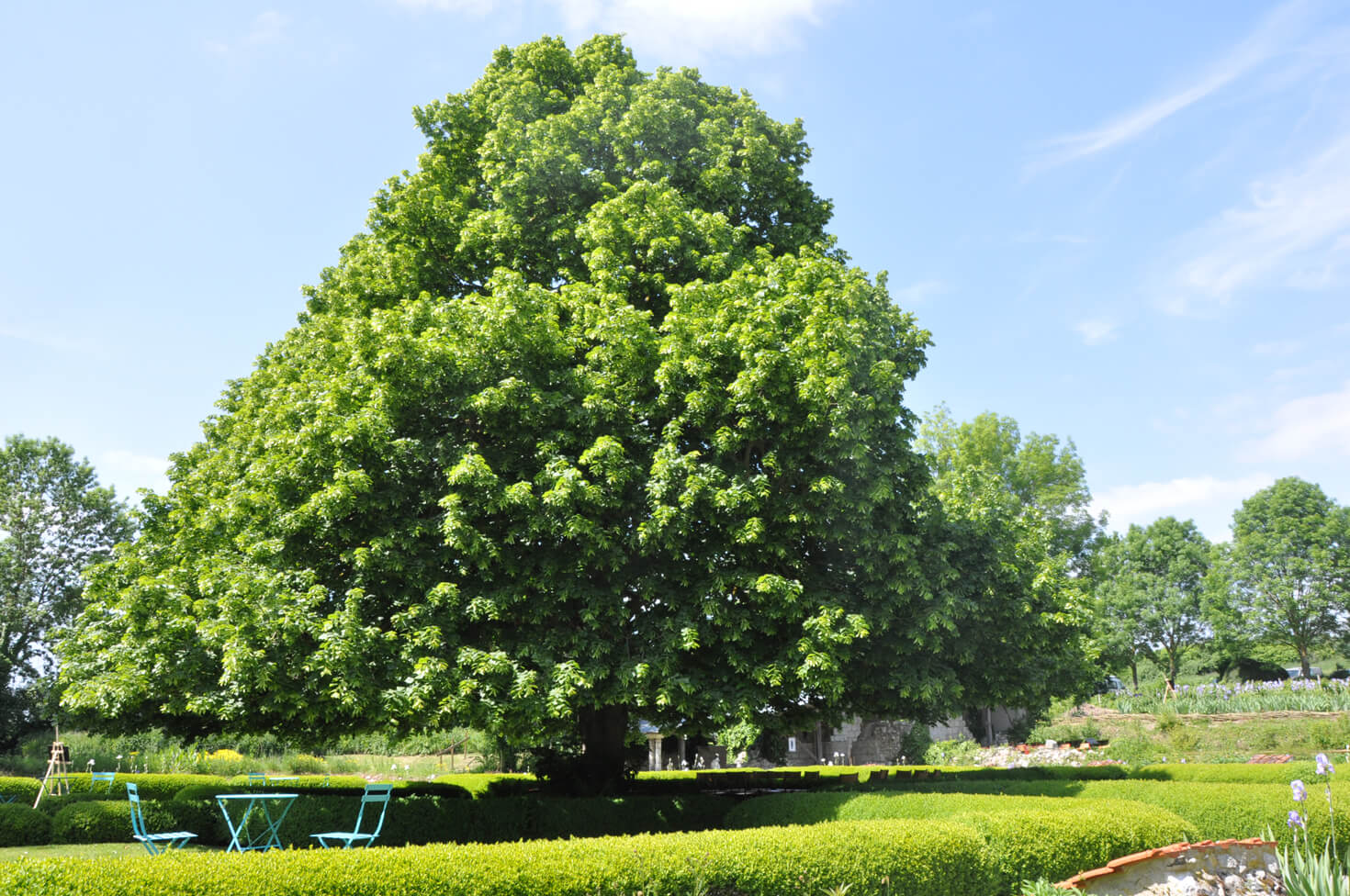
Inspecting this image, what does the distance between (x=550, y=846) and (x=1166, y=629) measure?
239 feet

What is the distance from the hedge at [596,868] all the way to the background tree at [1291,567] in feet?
205

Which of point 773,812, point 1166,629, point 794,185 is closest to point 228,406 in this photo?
point 794,185

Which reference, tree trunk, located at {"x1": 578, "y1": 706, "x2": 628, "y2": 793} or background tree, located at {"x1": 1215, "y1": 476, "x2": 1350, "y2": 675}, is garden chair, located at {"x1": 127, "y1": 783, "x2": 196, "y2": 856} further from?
background tree, located at {"x1": 1215, "y1": 476, "x2": 1350, "y2": 675}

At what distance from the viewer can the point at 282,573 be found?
12.0m

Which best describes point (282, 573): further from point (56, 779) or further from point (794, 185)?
point (56, 779)

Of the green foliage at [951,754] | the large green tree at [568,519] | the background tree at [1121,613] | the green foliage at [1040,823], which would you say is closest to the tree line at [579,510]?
the large green tree at [568,519]

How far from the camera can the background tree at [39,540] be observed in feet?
152

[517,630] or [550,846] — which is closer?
[550,846]

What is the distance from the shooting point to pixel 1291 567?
59.5 m

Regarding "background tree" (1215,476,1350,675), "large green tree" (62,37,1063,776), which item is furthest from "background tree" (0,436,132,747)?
"background tree" (1215,476,1350,675)

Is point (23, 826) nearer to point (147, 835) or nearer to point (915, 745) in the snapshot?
point (147, 835)

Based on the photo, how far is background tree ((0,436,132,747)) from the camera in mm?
46312

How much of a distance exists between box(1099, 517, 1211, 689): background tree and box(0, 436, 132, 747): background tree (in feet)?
235

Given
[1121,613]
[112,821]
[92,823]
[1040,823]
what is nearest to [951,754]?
[1040,823]
